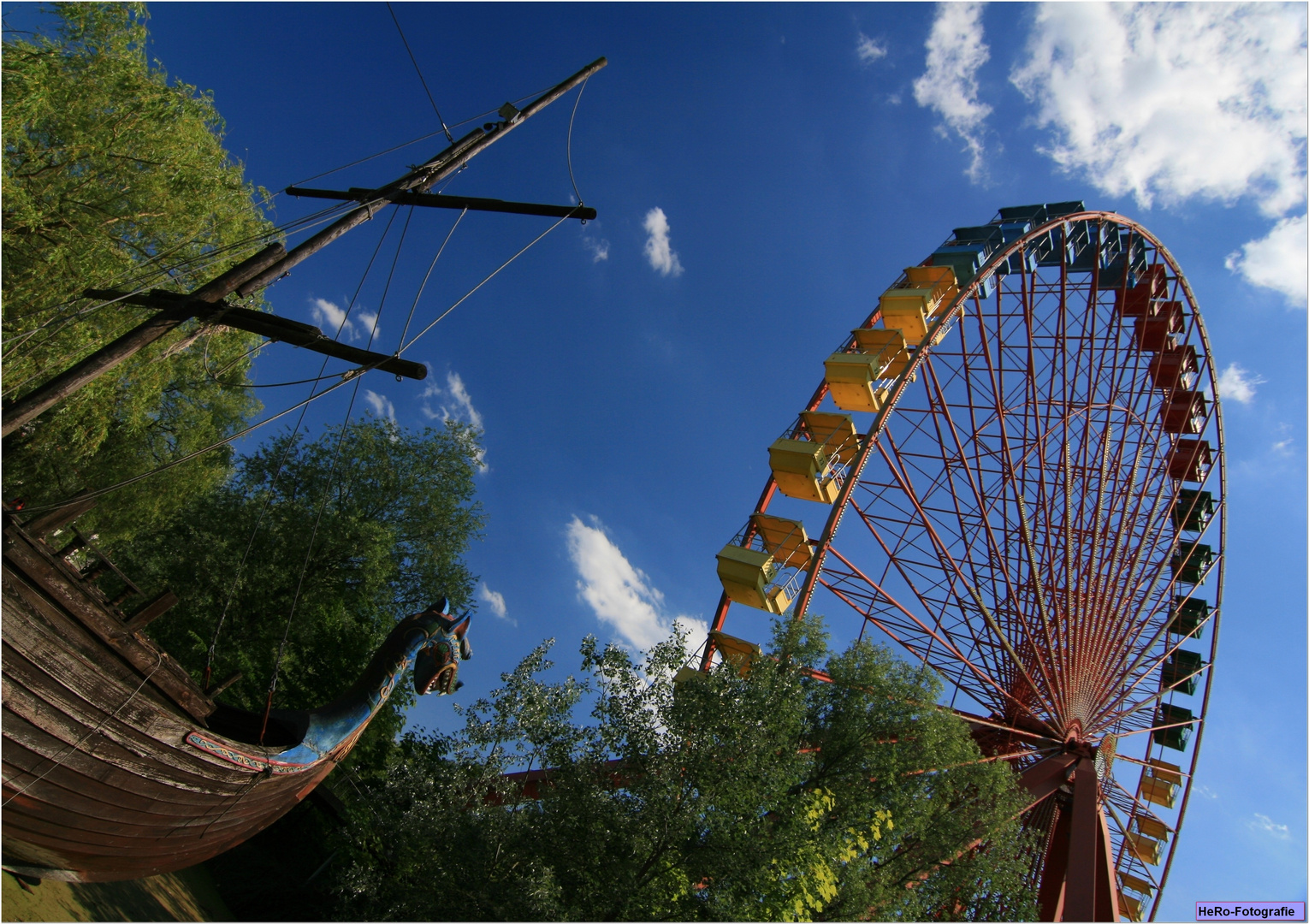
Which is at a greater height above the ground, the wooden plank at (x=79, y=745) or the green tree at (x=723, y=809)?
the green tree at (x=723, y=809)

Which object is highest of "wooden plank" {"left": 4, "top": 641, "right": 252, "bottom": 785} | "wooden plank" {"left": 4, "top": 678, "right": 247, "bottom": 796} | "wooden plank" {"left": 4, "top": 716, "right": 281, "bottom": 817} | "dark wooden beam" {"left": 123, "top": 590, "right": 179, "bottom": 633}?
"dark wooden beam" {"left": 123, "top": 590, "right": 179, "bottom": 633}

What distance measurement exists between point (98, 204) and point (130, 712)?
8.44 meters

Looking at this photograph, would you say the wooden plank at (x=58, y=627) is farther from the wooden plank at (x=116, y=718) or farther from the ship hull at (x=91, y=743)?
the wooden plank at (x=116, y=718)

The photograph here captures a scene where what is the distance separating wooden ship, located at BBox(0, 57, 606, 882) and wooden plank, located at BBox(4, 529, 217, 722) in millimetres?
11

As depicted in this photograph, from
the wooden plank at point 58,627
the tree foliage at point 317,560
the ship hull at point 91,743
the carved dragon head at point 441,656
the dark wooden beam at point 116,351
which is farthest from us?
the tree foliage at point 317,560

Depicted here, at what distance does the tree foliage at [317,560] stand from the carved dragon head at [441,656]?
6.74m

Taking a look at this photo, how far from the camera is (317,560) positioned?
20.0 m

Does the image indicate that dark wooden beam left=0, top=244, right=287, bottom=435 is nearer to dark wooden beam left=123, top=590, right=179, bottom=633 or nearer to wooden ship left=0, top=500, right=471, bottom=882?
wooden ship left=0, top=500, right=471, bottom=882

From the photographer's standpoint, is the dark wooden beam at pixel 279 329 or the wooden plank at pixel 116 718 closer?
the wooden plank at pixel 116 718

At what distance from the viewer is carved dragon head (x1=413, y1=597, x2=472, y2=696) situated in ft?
31.2

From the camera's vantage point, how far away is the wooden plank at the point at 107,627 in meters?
5.78

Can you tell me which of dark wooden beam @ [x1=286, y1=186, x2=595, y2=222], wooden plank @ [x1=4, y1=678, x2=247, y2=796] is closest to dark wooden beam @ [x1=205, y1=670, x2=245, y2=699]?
wooden plank @ [x1=4, y1=678, x2=247, y2=796]

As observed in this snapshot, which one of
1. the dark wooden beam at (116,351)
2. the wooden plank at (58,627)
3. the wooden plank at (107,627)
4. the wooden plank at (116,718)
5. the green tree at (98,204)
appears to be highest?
the green tree at (98,204)

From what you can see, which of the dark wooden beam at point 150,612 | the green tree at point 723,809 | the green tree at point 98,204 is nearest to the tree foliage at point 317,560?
the green tree at point 98,204
